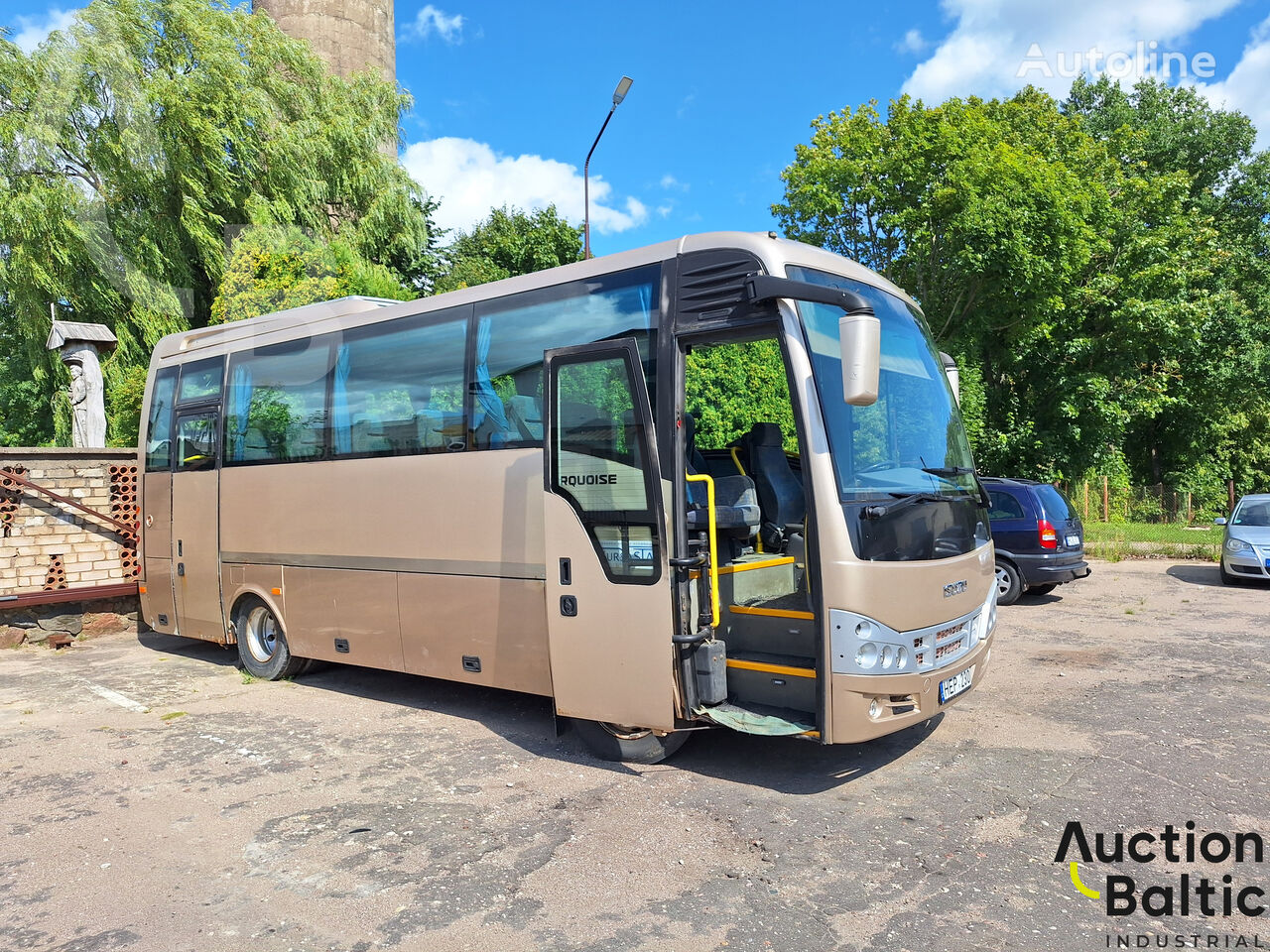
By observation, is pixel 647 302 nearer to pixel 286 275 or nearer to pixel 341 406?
pixel 341 406

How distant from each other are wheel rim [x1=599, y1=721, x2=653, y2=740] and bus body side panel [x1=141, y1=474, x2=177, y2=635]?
634cm

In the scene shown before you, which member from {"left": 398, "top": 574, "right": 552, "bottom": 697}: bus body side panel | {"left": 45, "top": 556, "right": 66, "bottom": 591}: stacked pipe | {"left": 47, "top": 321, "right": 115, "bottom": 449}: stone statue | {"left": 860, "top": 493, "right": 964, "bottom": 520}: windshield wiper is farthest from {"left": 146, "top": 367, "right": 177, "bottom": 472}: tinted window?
{"left": 860, "top": 493, "right": 964, "bottom": 520}: windshield wiper

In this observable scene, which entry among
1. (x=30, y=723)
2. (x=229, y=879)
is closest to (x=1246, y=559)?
(x=229, y=879)

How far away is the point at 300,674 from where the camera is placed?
941cm

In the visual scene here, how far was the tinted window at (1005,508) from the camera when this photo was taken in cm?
1303

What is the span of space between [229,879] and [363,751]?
215 centimetres

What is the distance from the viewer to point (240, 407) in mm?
9289

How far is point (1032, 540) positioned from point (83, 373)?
46.0 feet

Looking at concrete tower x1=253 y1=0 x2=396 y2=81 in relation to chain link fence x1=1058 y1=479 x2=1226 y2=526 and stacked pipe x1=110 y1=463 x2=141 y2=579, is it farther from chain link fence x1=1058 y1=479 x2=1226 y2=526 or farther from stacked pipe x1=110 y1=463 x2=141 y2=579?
chain link fence x1=1058 y1=479 x2=1226 y2=526

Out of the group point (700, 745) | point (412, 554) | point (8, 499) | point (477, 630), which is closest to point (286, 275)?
point (8, 499)

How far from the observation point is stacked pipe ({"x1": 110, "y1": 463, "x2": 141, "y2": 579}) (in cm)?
1192

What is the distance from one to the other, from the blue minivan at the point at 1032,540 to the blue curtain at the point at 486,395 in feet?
27.9

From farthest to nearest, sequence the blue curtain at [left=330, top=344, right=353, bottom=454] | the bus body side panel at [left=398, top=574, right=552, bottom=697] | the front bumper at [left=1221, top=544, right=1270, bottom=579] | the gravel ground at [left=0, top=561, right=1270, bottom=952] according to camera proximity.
Answer: the front bumper at [left=1221, top=544, right=1270, bottom=579]
the blue curtain at [left=330, top=344, right=353, bottom=454]
the bus body side panel at [left=398, top=574, right=552, bottom=697]
the gravel ground at [left=0, top=561, right=1270, bottom=952]

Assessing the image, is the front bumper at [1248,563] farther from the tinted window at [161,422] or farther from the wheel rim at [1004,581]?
the tinted window at [161,422]
